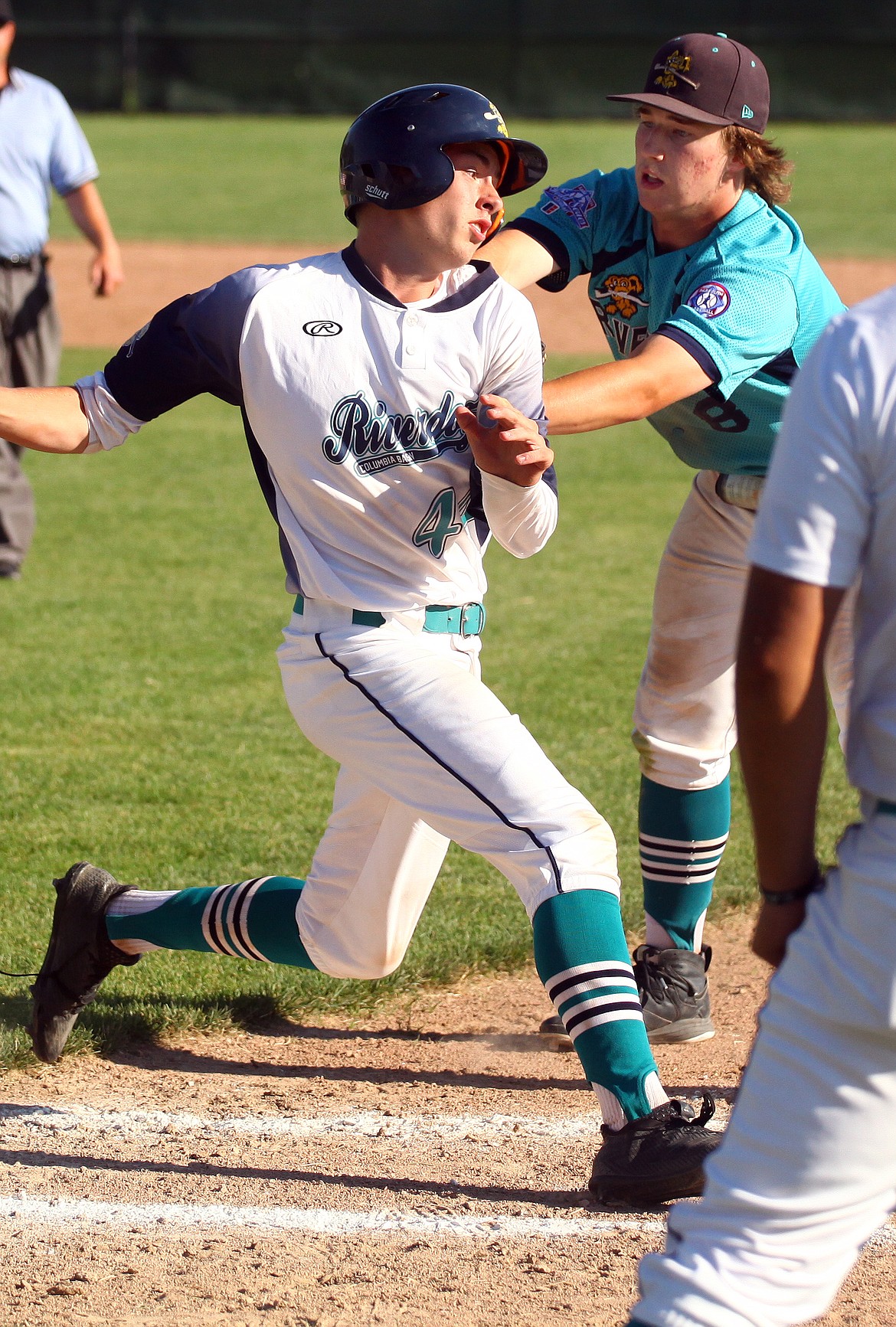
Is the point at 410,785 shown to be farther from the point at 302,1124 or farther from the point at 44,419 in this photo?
the point at 44,419

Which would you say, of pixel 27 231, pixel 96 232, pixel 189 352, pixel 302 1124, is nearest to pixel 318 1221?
pixel 302 1124

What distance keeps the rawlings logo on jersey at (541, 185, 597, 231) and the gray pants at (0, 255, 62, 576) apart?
4.67 m

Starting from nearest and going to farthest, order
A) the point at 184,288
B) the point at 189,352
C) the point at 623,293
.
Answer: the point at 189,352 < the point at 623,293 < the point at 184,288

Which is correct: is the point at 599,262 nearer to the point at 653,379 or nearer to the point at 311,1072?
the point at 653,379

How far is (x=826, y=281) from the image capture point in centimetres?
363

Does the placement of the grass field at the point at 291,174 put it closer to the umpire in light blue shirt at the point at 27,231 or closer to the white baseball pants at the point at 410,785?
the umpire in light blue shirt at the point at 27,231

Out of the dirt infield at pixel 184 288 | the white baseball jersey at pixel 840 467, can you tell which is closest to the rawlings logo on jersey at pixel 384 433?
the white baseball jersey at pixel 840 467

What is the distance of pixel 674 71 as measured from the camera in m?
3.34

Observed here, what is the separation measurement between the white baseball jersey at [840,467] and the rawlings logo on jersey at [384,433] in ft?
4.05

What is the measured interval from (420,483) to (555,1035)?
1.48m

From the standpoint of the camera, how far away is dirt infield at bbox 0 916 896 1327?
2598mm

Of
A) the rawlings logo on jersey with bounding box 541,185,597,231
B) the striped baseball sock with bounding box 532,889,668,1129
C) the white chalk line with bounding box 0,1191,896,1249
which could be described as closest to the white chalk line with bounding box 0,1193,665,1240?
the white chalk line with bounding box 0,1191,896,1249

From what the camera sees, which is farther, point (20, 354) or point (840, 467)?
point (20, 354)

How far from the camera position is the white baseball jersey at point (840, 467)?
1681 millimetres
